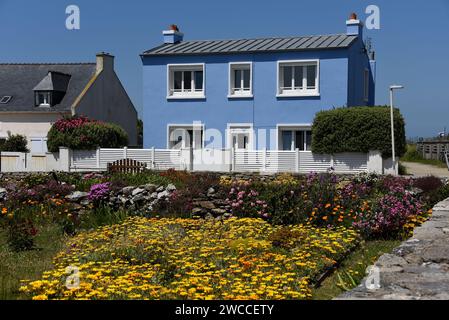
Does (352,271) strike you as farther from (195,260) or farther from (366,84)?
(366,84)

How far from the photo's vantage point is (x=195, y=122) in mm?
31234

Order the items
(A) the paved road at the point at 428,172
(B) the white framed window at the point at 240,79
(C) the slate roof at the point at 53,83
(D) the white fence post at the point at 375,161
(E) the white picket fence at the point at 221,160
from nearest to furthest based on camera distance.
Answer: (D) the white fence post at the point at 375,161, (E) the white picket fence at the point at 221,160, (A) the paved road at the point at 428,172, (B) the white framed window at the point at 240,79, (C) the slate roof at the point at 53,83

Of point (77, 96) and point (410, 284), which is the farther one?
point (77, 96)

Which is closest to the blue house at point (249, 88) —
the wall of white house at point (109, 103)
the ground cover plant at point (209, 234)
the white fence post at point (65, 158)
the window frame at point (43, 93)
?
the white fence post at point (65, 158)

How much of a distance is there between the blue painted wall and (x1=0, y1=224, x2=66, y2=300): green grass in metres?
18.6

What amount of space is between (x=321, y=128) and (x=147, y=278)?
18254mm

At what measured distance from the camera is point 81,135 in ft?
90.9

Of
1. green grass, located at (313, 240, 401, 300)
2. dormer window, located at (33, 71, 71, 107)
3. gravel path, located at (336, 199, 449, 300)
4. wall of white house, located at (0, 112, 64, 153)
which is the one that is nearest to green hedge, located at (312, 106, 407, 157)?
green grass, located at (313, 240, 401, 300)

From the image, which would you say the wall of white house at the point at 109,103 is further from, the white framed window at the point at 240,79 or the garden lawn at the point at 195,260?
the garden lawn at the point at 195,260

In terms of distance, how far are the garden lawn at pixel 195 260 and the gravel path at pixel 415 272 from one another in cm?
128

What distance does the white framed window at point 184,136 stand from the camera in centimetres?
3120

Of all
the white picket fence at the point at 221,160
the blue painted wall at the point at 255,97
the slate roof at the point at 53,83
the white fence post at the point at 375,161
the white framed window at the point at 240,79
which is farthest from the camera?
the slate roof at the point at 53,83
